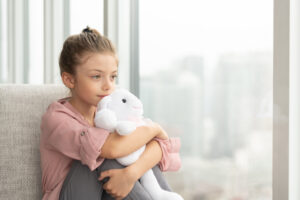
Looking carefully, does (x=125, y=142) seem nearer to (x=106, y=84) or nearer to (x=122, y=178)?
(x=122, y=178)

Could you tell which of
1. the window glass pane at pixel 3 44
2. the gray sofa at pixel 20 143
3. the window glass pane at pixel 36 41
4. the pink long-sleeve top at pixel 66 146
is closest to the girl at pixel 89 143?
the pink long-sleeve top at pixel 66 146

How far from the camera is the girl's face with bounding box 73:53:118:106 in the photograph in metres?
1.14

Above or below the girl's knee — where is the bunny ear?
above

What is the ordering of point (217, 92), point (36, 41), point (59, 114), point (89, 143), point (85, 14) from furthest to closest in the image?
point (36, 41) → point (85, 14) → point (217, 92) → point (59, 114) → point (89, 143)

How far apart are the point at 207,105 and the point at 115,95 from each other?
47cm

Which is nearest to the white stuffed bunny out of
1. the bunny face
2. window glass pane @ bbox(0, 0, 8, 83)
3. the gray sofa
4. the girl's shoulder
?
the bunny face

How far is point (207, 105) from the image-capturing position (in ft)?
4.69

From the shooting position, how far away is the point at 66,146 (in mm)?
1061

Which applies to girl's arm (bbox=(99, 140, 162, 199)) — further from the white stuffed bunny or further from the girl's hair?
the girl's hair

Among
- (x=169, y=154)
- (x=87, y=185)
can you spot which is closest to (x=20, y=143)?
(x=87, y=185)

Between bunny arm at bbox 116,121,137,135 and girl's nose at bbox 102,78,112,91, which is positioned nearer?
bunny arm at bbox 116,121,137,135

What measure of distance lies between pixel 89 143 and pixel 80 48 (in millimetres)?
A: 321

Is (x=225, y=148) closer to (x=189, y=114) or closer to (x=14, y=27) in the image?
(x=189, y=114)

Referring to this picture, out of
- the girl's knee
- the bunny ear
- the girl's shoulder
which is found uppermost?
the bunny ear
